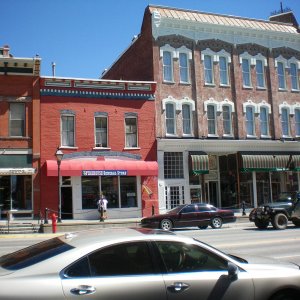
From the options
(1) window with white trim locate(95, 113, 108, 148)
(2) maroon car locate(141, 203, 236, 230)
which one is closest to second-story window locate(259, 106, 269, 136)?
(1) window with white trim locate(95, 113, 108, 148)

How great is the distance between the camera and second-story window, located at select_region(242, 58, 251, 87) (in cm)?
3609

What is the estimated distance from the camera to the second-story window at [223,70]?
1385 inches

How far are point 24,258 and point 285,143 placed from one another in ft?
109

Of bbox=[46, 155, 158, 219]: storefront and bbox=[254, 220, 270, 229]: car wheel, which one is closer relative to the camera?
bbox=[254, 220, 270, 229]: car wheel

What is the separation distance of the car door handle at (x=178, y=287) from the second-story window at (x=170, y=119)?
27836 mm

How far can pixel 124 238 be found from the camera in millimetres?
5105

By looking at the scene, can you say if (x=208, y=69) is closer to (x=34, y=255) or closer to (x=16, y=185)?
(x=16, y=185)

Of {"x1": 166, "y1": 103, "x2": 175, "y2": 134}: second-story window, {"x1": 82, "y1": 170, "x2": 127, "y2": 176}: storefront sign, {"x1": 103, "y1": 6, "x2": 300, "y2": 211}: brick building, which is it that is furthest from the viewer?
{"x1": 166, "y1": 103, "x2": 175, "y2": 134}: second-story window

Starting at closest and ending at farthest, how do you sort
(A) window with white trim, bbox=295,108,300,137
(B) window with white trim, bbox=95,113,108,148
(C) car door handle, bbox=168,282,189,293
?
(C) car door handle, bbox=168,282,189,293 → (B) window with white trim, bbox=95,113,108,148 → (A) window with white trim, bbox=295,108,300,137

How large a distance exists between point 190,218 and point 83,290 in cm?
1904

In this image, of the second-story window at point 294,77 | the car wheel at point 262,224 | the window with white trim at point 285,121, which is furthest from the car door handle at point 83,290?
the second-story window at point 294,77

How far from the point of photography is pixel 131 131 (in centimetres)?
3183

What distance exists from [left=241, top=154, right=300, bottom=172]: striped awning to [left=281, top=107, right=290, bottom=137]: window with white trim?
2.33m

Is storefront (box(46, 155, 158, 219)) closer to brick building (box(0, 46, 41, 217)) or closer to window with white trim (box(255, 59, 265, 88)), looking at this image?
brick building (box(0, 46, 41, 217))
